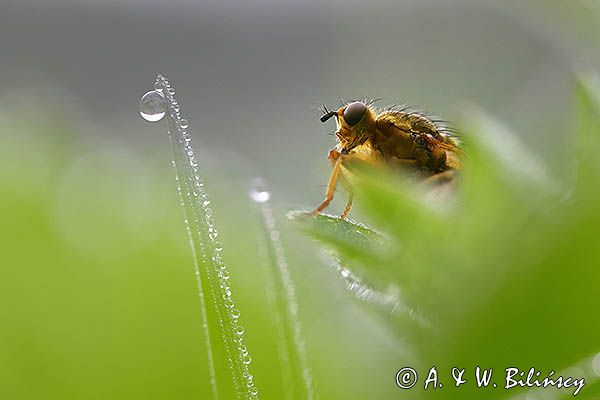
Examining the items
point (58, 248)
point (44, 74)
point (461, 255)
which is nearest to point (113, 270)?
point (58, 248)

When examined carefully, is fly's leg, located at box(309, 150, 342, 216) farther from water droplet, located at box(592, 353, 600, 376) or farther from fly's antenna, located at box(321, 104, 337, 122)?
water droplet, located at box(592, 353, 600, 376)

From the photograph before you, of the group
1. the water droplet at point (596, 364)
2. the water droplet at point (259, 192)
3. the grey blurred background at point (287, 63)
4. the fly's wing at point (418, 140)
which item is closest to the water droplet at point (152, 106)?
the water droplet at point (259, 192)

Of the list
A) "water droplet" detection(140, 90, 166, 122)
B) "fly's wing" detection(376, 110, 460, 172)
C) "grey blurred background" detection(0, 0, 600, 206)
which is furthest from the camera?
"grey blurred background" detection(0, 0, 600, 206)

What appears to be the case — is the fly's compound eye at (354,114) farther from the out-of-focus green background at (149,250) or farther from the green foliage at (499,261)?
the green foliage at (499,261)

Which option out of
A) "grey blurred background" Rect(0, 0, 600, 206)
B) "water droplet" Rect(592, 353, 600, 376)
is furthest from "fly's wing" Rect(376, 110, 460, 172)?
"water droplet" Rect(592, 353, 600, 376)

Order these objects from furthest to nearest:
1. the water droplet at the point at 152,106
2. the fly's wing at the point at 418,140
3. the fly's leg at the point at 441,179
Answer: the fly's wing at the point at 418,140
the fly's leg at the point at 441,179
the water droplet at the point at 152,106

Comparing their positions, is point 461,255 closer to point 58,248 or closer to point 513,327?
point 513,327
